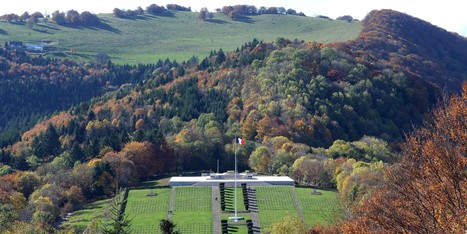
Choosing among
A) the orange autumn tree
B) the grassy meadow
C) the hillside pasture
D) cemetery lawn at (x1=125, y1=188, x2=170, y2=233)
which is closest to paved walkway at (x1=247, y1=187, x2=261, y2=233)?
the hillside pasture

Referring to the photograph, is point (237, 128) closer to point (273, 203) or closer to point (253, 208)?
point (273, 203)

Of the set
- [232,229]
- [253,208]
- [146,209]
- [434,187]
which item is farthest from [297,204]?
[434,187]

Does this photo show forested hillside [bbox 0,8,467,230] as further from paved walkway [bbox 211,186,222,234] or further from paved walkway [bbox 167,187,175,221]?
paved walkway [bbox 211,186,222,234]

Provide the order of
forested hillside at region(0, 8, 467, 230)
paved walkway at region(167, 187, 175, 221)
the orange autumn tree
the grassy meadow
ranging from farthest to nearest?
forested hillside at region(0, 8, 467, 230) < paved walkway at region(167, 187, 175, 221) < the grassy meadow < the orange autumn tree

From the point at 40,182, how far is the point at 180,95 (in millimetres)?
60027

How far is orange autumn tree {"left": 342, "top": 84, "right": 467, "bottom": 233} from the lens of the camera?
3356 centimetres

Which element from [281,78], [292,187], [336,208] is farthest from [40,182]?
[281,78]

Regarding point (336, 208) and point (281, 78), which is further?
point (281, 78)

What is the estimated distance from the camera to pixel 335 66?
563ft

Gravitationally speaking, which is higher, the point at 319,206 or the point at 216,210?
the point at 319,206

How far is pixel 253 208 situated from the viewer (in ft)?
322

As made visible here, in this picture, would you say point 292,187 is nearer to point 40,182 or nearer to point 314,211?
point 314,211

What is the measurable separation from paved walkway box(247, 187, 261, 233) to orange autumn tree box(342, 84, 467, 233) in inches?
1969

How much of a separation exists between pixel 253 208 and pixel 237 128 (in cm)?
4617
